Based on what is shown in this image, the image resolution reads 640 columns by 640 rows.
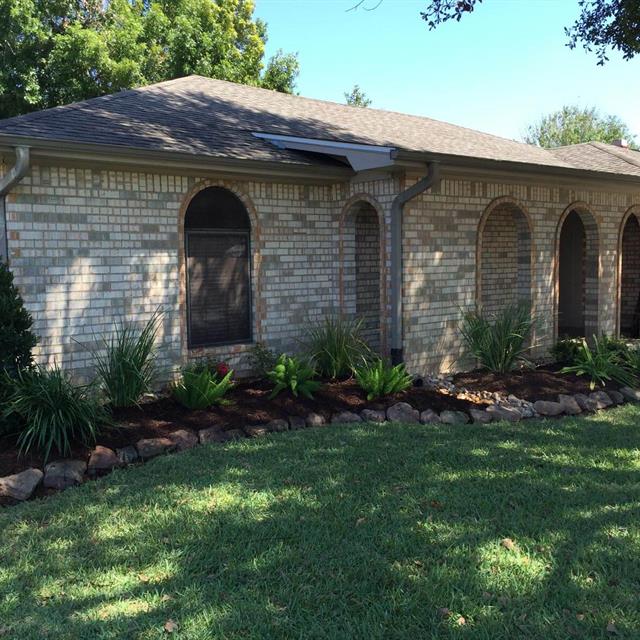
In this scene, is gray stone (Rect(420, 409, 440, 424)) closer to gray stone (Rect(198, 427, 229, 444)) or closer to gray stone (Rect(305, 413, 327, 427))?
gray stone (Rect(305, 413, 327, 427))

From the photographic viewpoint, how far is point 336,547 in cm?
420

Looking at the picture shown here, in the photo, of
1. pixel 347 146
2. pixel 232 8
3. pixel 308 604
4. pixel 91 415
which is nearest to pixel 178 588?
pixel 308 604

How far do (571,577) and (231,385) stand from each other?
4703 millimetres

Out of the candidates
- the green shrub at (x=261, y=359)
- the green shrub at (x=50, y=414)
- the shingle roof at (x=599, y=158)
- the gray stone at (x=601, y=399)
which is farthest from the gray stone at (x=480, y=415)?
the shingle roof at (x=599, y=158)

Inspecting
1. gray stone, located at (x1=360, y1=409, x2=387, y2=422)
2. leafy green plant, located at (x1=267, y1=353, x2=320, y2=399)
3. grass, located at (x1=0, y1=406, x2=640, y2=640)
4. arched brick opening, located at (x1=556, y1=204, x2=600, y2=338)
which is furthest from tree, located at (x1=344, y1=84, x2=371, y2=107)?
grass, located at (x1=0, y1=406, x2=640, y2=640)

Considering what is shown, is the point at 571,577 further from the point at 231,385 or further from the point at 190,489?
the point at 231,385

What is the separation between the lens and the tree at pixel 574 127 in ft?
150

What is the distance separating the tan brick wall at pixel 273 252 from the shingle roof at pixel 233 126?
49 cm

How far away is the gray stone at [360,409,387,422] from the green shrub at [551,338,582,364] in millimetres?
3962

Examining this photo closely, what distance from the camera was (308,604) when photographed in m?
3.56

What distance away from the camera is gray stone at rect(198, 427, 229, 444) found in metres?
6.53

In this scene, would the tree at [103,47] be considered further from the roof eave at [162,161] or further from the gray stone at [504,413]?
the gray stone at [504,413]

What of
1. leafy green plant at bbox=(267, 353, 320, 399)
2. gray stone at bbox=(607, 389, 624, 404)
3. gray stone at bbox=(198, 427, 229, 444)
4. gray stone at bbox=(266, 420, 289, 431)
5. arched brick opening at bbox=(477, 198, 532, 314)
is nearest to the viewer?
gray stone at bbox=(198, 427, 229, 444)

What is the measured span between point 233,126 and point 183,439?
532 cm
